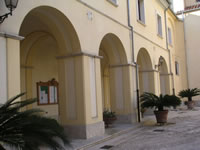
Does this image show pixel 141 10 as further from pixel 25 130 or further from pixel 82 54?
pixel 25 130

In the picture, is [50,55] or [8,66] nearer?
[8,66]

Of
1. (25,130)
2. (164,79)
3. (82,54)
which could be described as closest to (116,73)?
(82,54)

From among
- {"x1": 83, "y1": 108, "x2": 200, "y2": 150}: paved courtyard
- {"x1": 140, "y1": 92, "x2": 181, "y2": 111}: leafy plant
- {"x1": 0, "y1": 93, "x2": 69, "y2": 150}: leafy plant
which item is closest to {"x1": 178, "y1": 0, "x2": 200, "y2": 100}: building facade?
{"x1": 140, "y1": 92, "x2": 181, "y2": 111}: leafy plant

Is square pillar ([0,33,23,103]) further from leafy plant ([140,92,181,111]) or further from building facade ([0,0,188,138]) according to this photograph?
leafy plant ([140,92,181,111])

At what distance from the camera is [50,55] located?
45.3 feet

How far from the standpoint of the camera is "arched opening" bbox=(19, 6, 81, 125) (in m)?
8.95

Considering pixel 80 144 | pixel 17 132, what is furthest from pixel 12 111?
pixel 80 144

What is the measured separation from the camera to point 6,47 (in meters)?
6.03

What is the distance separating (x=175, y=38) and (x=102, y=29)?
1812cm

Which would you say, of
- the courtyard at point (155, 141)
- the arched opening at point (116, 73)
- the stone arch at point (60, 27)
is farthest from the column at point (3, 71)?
the arched opening at point (116, 73)

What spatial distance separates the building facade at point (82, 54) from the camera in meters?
6.79

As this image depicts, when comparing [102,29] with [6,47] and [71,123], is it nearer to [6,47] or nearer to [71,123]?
[71,123]

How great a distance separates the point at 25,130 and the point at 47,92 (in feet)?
30.8

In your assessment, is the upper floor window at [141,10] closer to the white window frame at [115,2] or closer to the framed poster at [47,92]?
the white window frame at [115,2]
